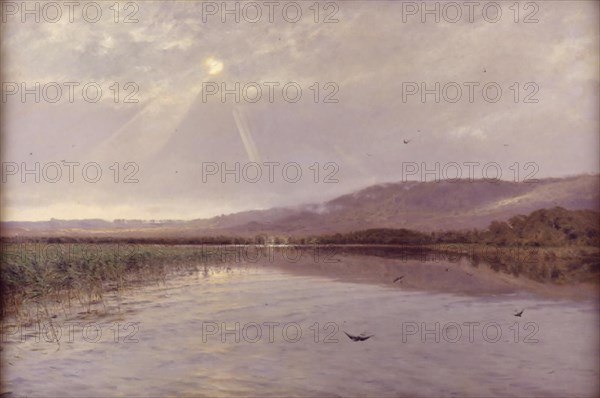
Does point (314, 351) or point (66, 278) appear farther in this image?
point (66, 278)

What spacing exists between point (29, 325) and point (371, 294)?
13625 millimetres

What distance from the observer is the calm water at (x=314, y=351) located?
10.6m

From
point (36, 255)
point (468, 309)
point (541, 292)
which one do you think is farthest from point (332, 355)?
point (541, 292)

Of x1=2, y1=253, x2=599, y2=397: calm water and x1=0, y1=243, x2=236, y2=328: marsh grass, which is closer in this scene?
x1=2, y1=253, x2=599, y2=397: calm water

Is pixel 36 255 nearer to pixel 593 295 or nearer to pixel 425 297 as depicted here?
pixel 425 297

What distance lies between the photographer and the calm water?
34.7 feet

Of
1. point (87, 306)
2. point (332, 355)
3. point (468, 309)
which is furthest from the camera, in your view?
point (468, 309)

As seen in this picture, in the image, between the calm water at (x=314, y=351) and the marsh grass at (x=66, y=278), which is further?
the marsh grass at (x=66, y=278)

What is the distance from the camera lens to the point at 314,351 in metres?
13.2

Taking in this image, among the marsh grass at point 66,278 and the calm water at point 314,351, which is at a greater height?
the marsh grass at point 66,278

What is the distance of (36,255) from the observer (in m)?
19.5

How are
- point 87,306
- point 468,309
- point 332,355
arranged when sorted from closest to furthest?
point 332,355 → point 87,306 → point 468,309

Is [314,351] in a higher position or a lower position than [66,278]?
lower

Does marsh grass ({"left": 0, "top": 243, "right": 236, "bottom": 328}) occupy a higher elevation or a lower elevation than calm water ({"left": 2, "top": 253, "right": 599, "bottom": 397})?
higher
